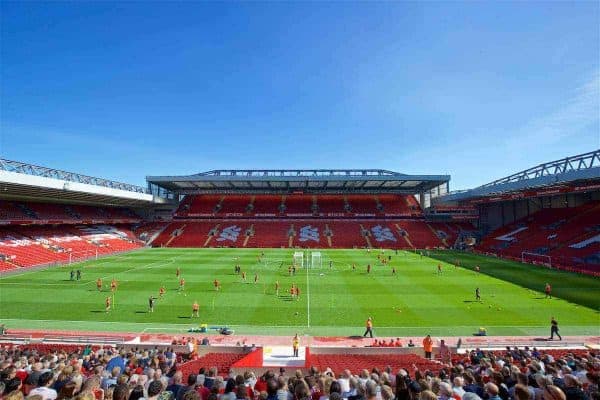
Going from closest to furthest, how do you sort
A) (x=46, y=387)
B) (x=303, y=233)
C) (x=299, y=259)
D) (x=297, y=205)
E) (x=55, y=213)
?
(x=46, y=387), (x=299, y=259), (x=55, y=213), (x=303, y=233), (x=297, y=205)

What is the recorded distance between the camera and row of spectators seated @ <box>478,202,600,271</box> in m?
35.1

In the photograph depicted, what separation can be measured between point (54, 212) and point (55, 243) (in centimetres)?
863

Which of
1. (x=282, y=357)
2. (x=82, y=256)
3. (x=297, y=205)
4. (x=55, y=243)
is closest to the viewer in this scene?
(x=282, y=357)

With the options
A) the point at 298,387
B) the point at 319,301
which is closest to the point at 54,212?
the point at 319,301

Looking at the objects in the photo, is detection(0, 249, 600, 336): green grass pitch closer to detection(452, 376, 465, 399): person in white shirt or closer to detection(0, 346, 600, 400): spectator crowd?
detection(0, 346, 600, 400): spectator crowd

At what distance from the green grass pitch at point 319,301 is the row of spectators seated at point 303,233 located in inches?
842

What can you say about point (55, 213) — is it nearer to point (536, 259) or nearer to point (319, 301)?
point (319, 301)

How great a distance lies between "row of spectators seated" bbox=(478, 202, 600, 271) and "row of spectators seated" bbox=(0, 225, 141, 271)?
58082mm

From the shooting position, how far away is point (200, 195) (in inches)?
2997

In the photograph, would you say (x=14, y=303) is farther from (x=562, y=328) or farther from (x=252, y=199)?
(x=252, y=199)

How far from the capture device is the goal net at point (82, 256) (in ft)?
134

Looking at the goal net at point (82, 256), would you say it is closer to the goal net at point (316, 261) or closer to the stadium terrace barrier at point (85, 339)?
the stadium terrace barrier at point (85, 339)

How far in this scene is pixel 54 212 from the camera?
160 ft

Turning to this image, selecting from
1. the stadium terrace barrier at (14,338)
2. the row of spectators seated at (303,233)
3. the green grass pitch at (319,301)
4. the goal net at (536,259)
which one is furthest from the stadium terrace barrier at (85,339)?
the goal net at (536,259)
